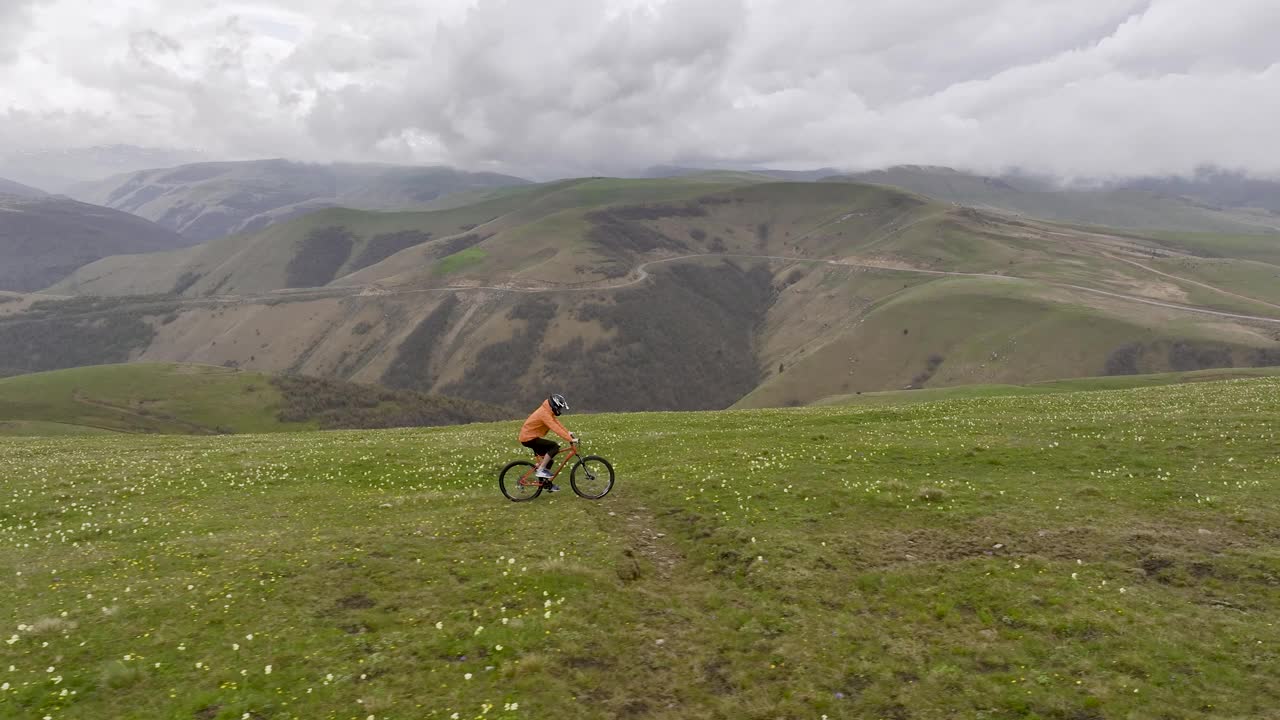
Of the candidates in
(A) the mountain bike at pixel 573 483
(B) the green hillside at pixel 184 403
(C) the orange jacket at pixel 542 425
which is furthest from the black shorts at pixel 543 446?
(B) the green hillside at pixel 184 403

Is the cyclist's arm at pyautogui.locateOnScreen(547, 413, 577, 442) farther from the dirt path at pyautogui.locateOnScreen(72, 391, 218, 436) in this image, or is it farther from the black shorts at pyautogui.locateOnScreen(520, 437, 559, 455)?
the dirt path at pyautogui.locateOnScreen(72, 391, 218, 436)

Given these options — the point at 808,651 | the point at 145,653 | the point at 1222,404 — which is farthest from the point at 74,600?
the point at 1222,404

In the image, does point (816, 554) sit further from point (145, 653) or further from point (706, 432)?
point (706, 432)

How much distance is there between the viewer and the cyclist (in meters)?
22.2

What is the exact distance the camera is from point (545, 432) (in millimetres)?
23031

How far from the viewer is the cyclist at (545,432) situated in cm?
2225

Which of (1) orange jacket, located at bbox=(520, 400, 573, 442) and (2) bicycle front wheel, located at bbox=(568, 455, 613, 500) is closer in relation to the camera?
(1) orange jacket, located at bbox=(520, 400, 573, 442)

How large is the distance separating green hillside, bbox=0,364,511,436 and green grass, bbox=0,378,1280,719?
15234 cm

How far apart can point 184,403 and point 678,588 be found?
205 meters

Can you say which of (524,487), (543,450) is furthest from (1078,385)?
(524,487)

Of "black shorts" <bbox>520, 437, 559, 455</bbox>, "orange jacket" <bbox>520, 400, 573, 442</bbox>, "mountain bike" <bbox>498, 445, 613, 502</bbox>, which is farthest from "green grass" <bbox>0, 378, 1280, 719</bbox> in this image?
"orange jacket" <bbox>520, 400, 573, 442</bbox>

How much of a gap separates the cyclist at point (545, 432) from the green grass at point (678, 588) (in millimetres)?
1516

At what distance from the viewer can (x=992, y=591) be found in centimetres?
1606

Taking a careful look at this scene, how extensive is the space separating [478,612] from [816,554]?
972 cm
